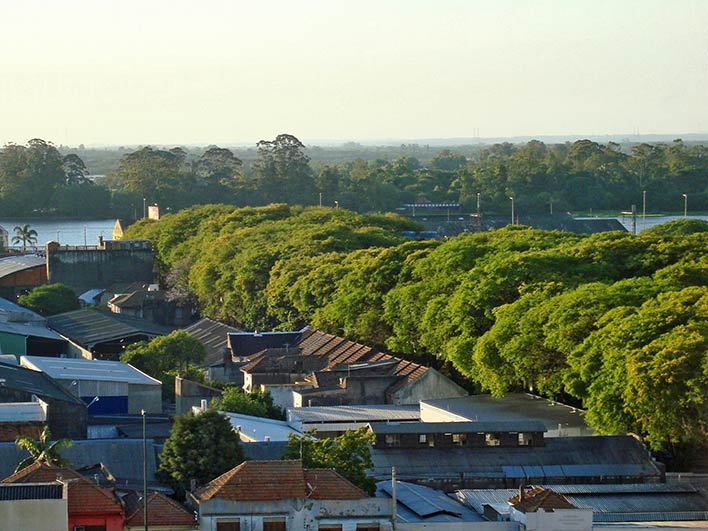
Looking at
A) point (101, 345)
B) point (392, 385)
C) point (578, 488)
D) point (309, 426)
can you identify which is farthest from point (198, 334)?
point (578, 488)

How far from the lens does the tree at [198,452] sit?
27672mm

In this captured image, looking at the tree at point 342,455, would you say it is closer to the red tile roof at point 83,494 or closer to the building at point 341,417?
the red tile roof at point 83,494

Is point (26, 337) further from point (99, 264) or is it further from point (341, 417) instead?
Answer: point (99, 264)

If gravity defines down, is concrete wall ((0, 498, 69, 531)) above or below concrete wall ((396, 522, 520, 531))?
above

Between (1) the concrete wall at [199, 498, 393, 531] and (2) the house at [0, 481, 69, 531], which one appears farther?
(1) the concrete wall at [199, 498, 393, 531]

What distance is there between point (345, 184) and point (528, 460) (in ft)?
353

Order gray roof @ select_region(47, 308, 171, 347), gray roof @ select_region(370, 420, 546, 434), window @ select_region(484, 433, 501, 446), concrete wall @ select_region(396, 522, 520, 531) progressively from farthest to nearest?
gray roof @ select_region(47, 308, 171, 347) → window @ select_region(484, 433, 501, 446) → gray roof @ select_region(370, 420, 546, 434) → concrete wall @ select_region(396, 522, 520, 531)

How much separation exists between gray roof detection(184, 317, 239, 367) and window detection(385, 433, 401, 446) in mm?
16992

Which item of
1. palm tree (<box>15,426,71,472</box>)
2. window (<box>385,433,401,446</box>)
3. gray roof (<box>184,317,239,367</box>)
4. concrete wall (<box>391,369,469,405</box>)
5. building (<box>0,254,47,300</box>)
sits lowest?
building (<box>0,254,47,300</box>)

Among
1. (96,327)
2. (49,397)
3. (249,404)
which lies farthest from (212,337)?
(49,397)

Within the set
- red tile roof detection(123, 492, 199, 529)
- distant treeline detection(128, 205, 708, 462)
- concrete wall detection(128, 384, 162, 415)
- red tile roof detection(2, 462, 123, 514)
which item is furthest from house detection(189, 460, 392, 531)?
concrete wall detection(128, 384, 162, 415)

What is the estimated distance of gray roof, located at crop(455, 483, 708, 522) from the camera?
28.0 metres

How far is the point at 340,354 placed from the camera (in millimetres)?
46812

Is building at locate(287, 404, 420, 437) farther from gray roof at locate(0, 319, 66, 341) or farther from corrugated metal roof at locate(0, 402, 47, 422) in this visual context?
gray roof at locate(0, 319, 66, 341)
